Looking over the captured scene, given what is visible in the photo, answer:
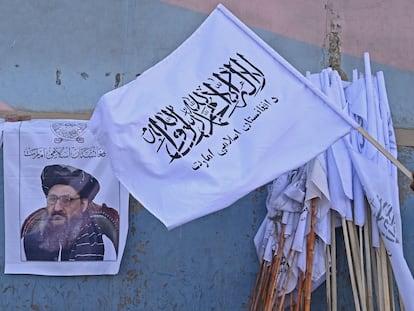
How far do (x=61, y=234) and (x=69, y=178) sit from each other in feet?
1.46

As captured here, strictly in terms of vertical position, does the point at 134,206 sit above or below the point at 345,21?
below

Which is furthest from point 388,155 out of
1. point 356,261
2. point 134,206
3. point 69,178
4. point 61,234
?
point 61,234

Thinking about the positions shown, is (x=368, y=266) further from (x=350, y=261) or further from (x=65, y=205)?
(x=65, y=205)

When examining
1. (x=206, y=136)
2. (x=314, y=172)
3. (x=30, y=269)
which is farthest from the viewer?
(x=30, y=269)

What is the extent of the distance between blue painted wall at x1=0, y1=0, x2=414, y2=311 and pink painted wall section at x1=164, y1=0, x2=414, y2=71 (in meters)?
0.13

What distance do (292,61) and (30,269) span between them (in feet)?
8.79

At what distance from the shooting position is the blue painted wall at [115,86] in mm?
5531


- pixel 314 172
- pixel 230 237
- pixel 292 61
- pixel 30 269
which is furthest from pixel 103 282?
pixel 292 61

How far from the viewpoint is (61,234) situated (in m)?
5.44

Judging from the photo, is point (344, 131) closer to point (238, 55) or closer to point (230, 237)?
point (238, 55)

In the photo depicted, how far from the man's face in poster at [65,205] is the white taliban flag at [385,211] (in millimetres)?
2150

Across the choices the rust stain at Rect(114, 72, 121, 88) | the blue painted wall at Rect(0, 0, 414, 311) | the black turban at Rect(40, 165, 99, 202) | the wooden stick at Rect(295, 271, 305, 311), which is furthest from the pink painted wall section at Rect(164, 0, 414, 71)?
the wooden stick at Rect(295, 271, 305, 311)

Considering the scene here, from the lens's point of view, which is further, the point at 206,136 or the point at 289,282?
the point at 289,282

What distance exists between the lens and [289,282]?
4.86 m
